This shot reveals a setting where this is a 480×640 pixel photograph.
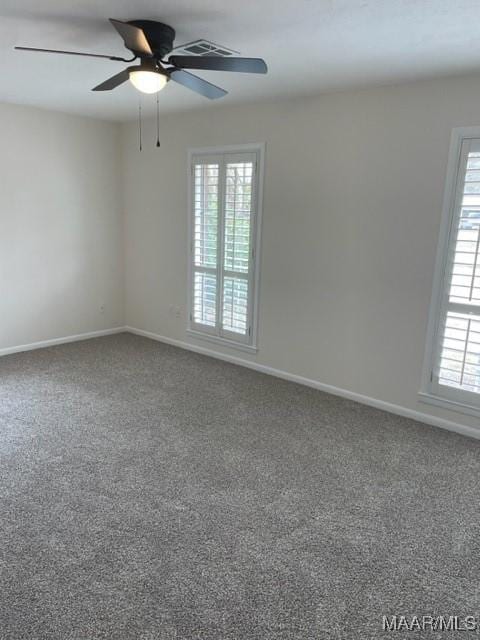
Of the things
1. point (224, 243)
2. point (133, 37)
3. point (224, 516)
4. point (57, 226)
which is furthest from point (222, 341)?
point (133, 37)

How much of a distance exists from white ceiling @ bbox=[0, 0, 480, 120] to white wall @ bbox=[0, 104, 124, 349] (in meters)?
1.24

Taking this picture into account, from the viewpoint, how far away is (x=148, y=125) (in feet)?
18.0

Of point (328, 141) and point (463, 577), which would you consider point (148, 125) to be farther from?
point (463, 577)

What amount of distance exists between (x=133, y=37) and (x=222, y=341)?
10.9 ft

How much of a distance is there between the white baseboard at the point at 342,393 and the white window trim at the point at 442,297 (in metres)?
0.13

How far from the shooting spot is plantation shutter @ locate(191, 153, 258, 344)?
463cm

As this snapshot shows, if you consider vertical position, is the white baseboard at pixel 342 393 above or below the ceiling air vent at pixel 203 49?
below

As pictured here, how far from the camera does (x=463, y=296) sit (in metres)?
3.43

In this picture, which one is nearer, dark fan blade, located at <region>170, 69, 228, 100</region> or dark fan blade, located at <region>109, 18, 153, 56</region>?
dark fan blade, located at <region>109, 18, 153, 56</region>

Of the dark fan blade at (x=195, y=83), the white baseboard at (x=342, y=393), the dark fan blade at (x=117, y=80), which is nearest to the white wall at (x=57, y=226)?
the white baseboard at (x=342, y=393)

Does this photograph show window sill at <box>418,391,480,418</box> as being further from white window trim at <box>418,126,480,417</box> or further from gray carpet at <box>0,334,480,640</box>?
gray carpet at <box>0,334,480,640</box>

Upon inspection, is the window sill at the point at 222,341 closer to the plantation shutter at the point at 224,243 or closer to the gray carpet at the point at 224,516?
the plantation shutter at the point at 224,243

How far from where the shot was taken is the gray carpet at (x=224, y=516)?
1.94 metres

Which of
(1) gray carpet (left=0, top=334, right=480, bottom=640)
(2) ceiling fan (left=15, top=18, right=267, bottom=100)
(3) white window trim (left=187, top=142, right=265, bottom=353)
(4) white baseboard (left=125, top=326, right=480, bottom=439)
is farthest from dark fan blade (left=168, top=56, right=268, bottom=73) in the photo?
(4) white baseboard (left=125, top=326, right=480, bottom=439)
